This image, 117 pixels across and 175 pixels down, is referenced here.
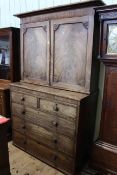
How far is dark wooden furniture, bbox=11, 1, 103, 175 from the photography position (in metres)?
1.87

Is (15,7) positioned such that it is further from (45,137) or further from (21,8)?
(45,137)

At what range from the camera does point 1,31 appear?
107 inches

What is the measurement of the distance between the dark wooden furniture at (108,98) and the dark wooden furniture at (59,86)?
0.12 meters

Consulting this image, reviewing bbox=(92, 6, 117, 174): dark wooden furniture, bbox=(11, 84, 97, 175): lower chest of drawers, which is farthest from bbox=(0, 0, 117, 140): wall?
bbox=(92, 6, 117, 174): dark wooden furniture

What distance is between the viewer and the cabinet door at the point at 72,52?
1854 millimetres

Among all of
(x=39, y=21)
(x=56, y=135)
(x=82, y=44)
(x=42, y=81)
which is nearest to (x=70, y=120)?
(x=56, y=135)

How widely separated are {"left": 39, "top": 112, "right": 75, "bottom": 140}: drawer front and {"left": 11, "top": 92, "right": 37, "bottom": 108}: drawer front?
169mm

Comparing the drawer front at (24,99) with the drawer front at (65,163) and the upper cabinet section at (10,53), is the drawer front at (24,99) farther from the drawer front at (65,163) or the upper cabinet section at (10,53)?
the drawer front at (65,163)

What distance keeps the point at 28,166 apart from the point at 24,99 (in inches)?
32.8

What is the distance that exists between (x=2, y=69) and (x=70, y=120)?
1.63m

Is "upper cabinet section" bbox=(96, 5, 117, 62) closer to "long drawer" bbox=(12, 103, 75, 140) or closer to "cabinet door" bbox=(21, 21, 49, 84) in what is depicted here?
"cabinet door" bbox=(21, 21, 49, 84)

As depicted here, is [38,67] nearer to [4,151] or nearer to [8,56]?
[8,56]

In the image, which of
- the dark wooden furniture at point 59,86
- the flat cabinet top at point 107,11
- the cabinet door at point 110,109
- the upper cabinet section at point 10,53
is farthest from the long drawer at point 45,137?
the flat cabinet top at point 107,11

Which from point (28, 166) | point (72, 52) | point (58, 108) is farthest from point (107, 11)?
point (28, 166)
